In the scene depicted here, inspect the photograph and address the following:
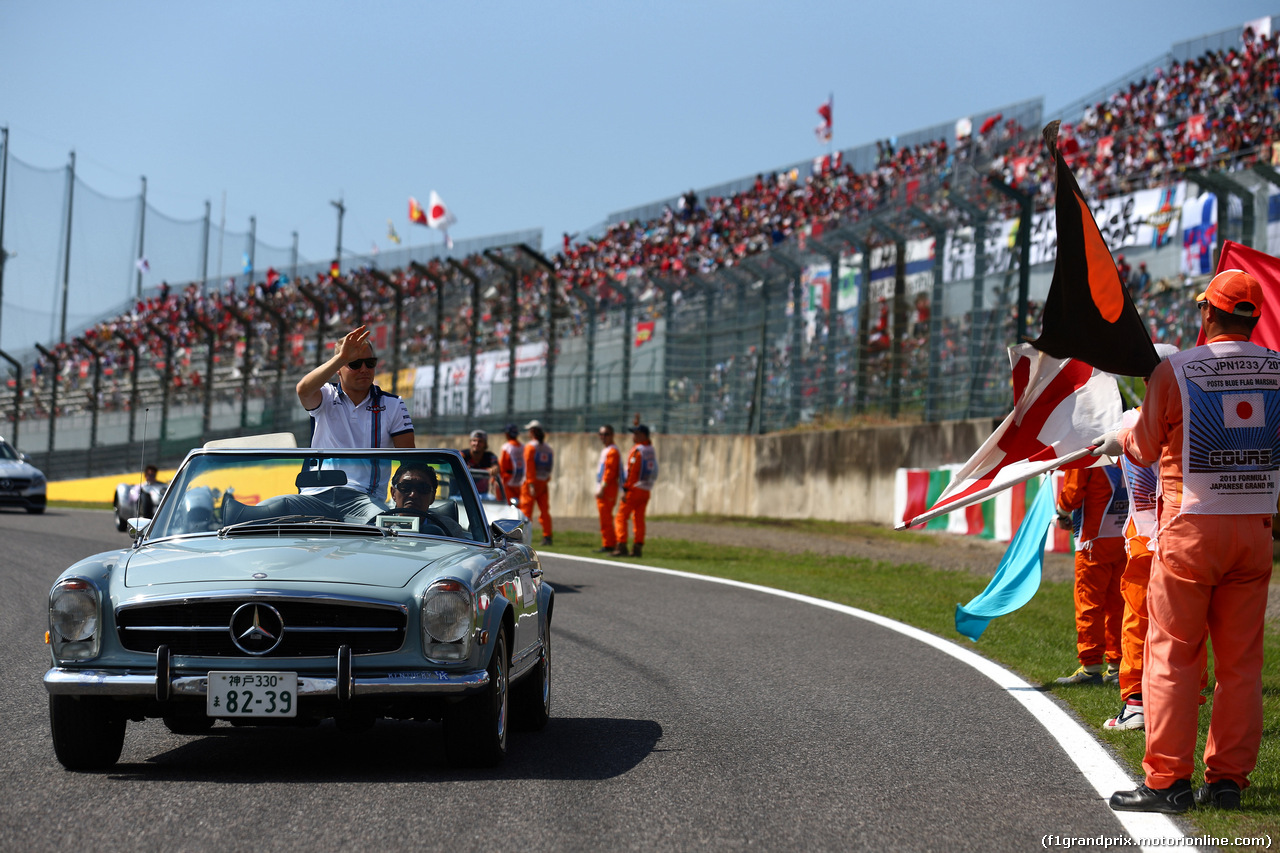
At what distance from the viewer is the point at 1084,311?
5094 mm

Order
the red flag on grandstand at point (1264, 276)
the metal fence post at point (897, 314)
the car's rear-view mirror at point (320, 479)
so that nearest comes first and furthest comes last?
the car's rear-view mirror at point (320, 479)
the red flag on grandstand at point (1264, 276)
the metal fence post at point (897, 314)

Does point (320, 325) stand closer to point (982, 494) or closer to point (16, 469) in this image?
point (16, 469)

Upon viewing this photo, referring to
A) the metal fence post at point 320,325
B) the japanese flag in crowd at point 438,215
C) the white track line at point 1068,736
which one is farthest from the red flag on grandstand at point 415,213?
the white track line at point 1068,736

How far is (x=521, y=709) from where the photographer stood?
602 cm

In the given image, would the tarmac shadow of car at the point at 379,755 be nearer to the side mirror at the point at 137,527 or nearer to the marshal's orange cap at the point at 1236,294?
the side mirror at the point at 137,527

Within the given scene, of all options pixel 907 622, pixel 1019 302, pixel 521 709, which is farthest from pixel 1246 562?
pixel 1019 302

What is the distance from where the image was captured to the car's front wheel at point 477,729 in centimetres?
505

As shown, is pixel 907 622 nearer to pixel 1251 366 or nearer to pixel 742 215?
pixel 1251 366

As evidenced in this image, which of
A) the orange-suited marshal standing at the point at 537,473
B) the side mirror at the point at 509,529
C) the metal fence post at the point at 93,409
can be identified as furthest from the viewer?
the metal fence post at the point at 93,409

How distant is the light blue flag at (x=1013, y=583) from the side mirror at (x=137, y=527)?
4724 millimetres

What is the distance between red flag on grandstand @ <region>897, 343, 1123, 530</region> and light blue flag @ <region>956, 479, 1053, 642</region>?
6.40 feet

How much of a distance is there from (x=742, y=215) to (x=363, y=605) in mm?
35183

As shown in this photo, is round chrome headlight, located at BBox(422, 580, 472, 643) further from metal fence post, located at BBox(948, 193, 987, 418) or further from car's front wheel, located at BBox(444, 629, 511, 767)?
metal fence post, located at BBox(948, 193, 987, 418)

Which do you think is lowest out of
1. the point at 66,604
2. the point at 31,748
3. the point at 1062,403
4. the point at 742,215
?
the point at 31,748
